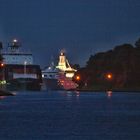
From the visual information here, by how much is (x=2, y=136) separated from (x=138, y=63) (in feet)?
516

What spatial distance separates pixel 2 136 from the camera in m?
43.9

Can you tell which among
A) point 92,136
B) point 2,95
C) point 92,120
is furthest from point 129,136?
point 2,95

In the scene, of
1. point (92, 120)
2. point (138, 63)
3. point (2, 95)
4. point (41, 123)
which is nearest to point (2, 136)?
point (41, 123)

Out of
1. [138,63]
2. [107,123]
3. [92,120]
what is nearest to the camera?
[107,123]

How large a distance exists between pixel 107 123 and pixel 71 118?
6.61 m

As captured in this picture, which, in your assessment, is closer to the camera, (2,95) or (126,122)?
(126,122)

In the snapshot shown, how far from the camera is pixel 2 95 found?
458 ft

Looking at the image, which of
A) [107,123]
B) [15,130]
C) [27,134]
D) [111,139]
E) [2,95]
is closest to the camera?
[111,139]

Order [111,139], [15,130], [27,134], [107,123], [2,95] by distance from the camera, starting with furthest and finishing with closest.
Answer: [2,95] < [107,123] < [15,130] < [27,134] < [111,139]

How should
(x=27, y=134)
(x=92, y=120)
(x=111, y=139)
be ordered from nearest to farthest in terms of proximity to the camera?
(x=111, y=139) → (x=27, y=134) → (x=92, y=120)

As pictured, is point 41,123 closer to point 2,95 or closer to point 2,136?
point 2,136

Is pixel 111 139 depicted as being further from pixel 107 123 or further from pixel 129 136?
pixel 107 123

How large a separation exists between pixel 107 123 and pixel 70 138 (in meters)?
12.4

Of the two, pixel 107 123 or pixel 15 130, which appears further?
pixel 107 123
